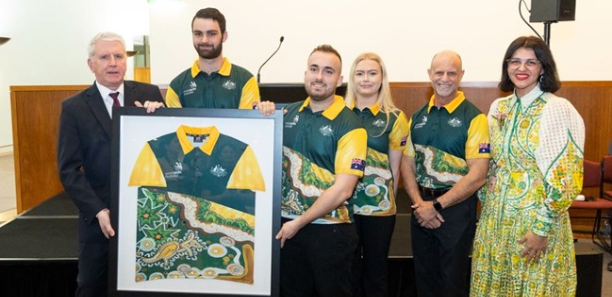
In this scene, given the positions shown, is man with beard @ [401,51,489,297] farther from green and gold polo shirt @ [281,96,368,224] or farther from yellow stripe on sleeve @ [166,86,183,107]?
yellow stripe on sleeve @ [166,86,183,107]

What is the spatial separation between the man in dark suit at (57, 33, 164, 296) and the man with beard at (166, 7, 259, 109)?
35cm

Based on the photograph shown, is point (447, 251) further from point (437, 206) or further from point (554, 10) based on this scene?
point (554, 10)

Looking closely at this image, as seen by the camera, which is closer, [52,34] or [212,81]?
[212,81]

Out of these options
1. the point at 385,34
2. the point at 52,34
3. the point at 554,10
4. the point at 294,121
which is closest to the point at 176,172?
the point at 294,121

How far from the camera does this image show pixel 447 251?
2.63 meters

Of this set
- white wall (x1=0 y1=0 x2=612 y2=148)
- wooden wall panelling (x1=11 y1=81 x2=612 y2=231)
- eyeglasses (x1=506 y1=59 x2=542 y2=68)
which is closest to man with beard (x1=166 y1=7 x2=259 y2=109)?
eyeglasses (x1=506 y1=59 x2=542 y2=68)

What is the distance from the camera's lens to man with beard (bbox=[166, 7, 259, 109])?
2.82 metres

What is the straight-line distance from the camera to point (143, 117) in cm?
238

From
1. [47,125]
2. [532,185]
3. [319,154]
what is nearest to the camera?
[532,185]

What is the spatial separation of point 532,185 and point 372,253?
0.84 metres

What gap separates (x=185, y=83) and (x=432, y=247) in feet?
4.79

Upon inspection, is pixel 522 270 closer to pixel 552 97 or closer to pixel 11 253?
pixel 552 97

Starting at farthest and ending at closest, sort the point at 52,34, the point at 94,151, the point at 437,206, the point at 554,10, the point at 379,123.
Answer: the point at 52,34 → the point at 554,10 → the point at 379,123 → the point at 437,206 → the point at 94,151

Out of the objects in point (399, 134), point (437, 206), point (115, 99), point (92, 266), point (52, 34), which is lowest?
point (92, 266)
